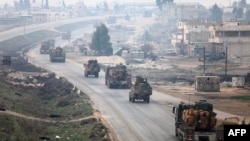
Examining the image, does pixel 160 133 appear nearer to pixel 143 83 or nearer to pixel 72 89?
pixel 143 83

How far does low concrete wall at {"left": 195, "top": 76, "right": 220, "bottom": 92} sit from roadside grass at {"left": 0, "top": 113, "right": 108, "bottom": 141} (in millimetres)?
29104

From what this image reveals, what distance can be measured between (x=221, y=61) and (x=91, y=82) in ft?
136

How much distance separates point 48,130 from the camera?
46.9 meters

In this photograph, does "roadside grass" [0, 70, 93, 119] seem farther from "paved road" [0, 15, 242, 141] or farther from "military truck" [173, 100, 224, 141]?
"military truck" [173, 100, 224, 141]

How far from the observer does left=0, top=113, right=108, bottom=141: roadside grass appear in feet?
134

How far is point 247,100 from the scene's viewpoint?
6731 cm

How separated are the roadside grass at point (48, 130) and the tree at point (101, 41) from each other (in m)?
99.6

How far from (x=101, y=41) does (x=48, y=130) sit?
104260 mm

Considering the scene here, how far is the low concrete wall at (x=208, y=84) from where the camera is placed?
7712 centimetres

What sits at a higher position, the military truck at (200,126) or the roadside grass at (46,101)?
Result: the military truck at (200,126)

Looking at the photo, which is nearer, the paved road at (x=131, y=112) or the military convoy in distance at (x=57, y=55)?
the paved road at (x=131, y=112)

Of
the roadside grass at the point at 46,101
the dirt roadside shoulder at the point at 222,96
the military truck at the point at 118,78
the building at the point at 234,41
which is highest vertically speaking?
the building at the point at 234,41

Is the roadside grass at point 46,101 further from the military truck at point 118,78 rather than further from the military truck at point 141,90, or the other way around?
the military truck at point 118,78

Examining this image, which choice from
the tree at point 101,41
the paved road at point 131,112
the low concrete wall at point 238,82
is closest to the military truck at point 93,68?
the paved road at point 131,112
